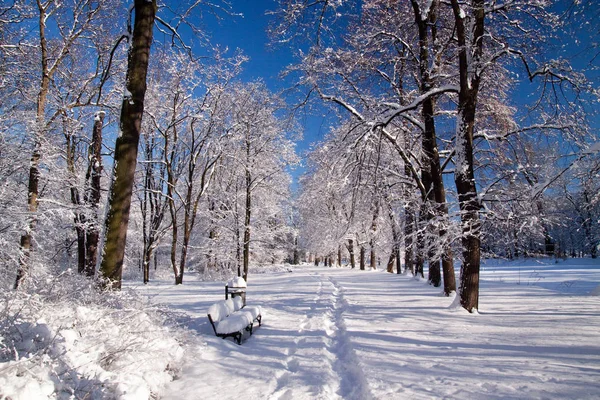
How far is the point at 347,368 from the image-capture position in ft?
15.4

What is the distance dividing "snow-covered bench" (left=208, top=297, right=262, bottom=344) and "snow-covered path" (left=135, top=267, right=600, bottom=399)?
0.20 meters

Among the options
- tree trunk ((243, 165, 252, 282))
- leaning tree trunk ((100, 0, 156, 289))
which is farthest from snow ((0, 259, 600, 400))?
tree trunk ((243, 165, 252, 282))

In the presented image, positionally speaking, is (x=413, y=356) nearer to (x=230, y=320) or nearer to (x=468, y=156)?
(x=230, y=320)

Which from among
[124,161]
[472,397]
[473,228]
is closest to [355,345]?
[472,397]

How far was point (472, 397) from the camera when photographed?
3.34m

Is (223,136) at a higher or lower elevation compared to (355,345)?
higher

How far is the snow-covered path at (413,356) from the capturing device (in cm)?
364

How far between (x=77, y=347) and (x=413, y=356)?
4187mm

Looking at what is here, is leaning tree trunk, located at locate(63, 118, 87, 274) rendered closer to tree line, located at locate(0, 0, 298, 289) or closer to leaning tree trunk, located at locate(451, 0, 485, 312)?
tree line, located at locate(0, 0, 298, 289)

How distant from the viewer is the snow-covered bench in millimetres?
6205

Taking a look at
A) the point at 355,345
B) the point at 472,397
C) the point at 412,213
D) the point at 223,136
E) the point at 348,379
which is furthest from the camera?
the point at 223,136

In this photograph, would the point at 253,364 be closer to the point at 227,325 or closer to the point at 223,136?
the point at 227,325

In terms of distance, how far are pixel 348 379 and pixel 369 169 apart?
5220 millimetres

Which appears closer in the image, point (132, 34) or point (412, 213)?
point (132, 34)
